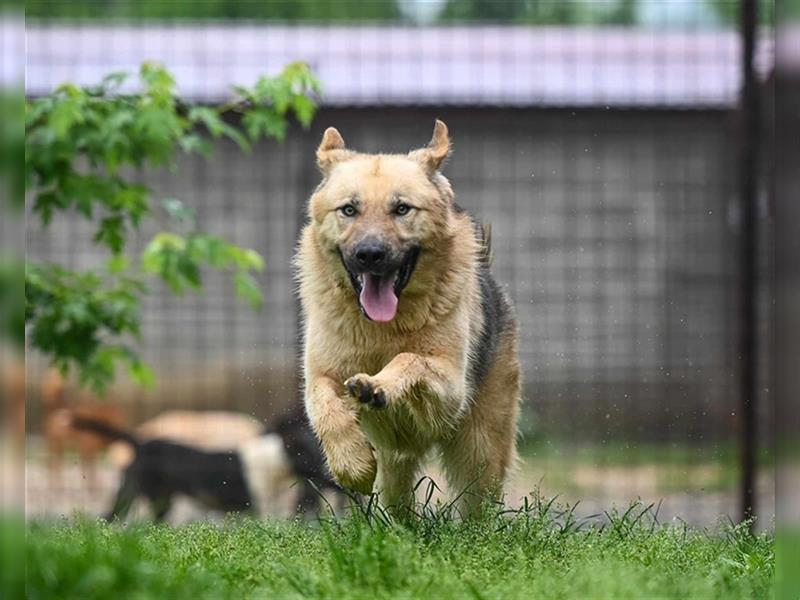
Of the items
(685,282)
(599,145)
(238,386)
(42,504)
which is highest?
(599,145)

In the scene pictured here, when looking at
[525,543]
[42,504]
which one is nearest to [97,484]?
[42,504]

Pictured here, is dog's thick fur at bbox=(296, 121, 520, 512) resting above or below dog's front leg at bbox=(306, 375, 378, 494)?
above

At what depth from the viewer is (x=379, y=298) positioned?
181 inches

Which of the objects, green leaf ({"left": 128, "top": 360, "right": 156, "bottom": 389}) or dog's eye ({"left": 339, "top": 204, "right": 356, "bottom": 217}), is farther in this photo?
green leaf ({"left": 128, "top": 360, "right": 156, "bottom": 389})

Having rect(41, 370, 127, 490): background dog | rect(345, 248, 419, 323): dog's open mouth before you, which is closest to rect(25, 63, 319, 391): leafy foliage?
rect(345, 248, 419, 323): dog's open mouth

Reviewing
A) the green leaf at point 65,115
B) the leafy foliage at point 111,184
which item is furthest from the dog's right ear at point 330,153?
the green leaf at point 65,115

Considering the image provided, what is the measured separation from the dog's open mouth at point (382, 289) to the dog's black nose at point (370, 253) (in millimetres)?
71

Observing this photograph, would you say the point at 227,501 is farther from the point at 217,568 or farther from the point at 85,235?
the point at 217,568

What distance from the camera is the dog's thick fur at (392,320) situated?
4.54 meters

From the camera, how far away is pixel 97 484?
29.9ft

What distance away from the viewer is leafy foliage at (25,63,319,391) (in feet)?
20.7

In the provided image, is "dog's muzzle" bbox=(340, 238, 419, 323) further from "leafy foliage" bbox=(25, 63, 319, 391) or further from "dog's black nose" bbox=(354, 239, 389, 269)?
"leafy foliage" bbox=(25, 63, 319, 391)

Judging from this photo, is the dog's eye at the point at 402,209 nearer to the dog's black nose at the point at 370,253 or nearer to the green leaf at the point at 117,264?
the dog's black nose at the point at 370,253

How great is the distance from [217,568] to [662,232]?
5.78 meters
